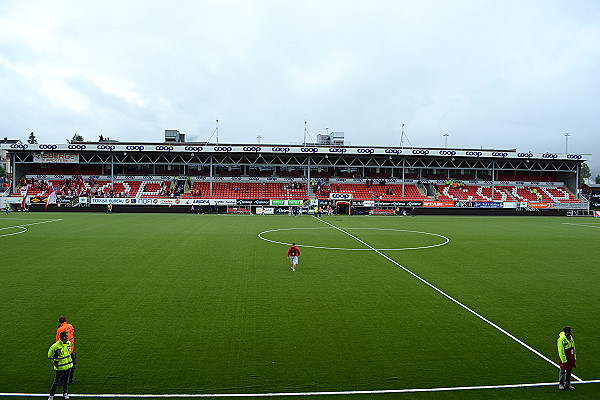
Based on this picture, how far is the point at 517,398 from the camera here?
26.0 feet

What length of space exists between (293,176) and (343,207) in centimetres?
1149

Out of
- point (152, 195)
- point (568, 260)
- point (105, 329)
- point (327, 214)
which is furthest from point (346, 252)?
point (152, 195)

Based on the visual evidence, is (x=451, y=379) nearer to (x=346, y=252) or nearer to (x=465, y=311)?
(x=465, y=311)

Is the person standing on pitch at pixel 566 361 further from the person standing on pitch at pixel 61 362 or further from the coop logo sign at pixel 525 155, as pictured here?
the coop logo sign at pixel 525 155

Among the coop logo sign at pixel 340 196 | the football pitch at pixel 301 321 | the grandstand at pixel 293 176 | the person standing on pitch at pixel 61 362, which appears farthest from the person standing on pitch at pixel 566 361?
the coop logo sign at pixel 340 196

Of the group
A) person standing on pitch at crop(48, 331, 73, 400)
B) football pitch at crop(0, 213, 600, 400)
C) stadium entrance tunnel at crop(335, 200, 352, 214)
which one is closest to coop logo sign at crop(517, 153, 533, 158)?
stadium entrance tunnel at crop(335, 200, 352, 214)

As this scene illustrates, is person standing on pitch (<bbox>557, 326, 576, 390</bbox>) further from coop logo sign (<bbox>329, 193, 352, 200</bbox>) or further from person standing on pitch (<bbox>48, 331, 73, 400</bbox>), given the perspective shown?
coop logo sign (<bbox>329, 193, 352, 200</bbox>)

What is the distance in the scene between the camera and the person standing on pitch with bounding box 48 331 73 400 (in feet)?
25.3

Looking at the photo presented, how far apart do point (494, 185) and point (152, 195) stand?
57.6 meters

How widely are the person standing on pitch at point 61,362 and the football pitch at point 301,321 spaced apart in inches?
12.6

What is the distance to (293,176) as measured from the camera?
70.9 m

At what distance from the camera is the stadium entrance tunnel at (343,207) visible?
63156mm

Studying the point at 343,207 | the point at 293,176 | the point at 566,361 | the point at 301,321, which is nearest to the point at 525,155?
the point at 343,207

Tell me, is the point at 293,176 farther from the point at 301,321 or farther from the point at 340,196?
the point at 301,321
